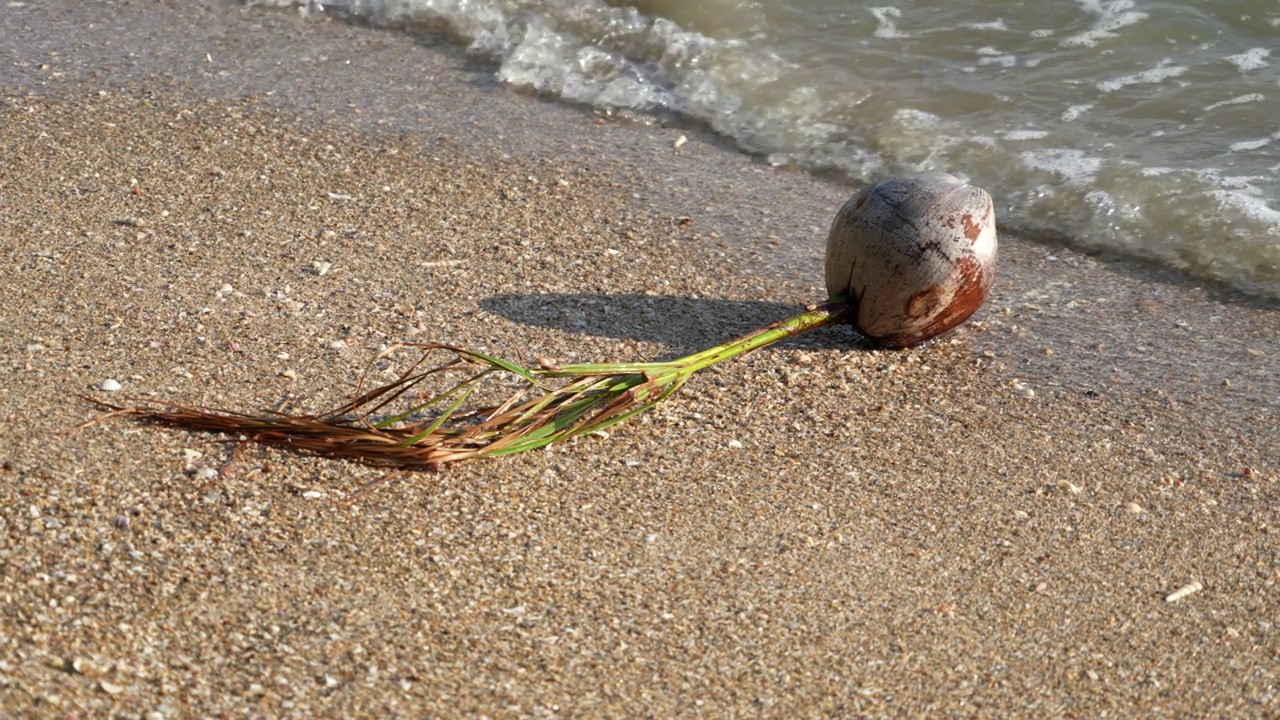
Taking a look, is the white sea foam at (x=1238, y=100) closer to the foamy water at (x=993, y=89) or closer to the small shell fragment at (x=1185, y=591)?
the foamy water at (x=993, y=89)

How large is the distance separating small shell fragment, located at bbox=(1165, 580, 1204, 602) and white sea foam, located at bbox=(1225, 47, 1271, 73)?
11.6 feet

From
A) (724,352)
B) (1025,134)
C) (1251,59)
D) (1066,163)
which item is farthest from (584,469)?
(1251,59)

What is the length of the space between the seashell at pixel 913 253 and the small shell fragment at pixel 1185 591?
939mm

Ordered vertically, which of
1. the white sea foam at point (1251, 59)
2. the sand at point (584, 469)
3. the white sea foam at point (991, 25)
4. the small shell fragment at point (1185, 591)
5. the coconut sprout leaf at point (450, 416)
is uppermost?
the white sea foam at point (991, 25)

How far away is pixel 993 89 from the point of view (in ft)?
18.3

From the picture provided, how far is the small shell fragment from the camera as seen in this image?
2752mm

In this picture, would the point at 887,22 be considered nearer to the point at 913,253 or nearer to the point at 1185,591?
the point at 913,253

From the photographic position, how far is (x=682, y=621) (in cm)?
256

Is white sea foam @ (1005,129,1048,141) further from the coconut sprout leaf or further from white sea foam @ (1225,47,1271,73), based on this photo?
the coconut sprout leaf

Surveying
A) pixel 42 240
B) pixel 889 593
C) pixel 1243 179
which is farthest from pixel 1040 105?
pixel 42 240

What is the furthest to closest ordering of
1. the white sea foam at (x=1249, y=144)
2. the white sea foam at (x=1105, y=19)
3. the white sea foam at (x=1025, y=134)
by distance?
the white sea foam at (x=1105, y=19) < the white sea foam at (x=1025, y=134) < the white sea foam at (x=1249, y=144)

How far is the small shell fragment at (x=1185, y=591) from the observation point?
108 inches

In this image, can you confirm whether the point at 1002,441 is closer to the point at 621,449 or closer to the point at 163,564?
the point at 621,449

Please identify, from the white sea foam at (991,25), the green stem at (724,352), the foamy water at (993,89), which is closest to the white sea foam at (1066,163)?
the foamy water at (993,89)
